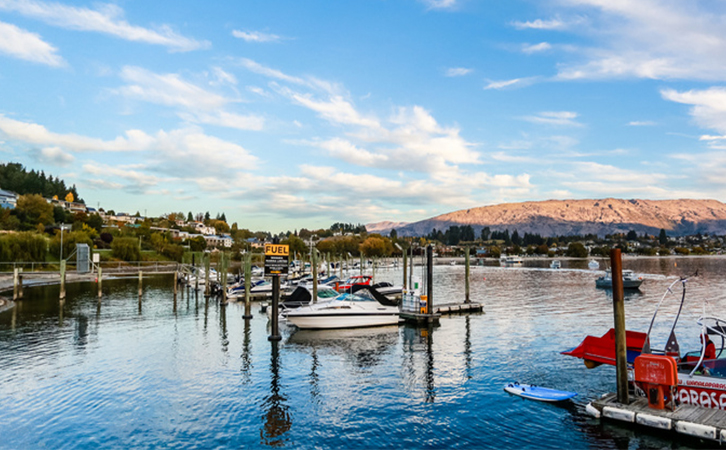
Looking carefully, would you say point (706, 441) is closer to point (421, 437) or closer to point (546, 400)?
point (546, 400)

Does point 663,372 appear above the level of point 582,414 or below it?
above

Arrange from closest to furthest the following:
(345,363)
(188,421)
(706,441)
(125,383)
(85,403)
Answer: (706,441) → (188,421) → (85,403) → (125,383) → (345,363)

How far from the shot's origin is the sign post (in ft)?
89.0

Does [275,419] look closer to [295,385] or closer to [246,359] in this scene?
[295,385]

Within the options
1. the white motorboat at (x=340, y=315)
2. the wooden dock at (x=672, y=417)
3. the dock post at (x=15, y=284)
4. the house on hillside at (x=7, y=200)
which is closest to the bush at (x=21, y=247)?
the dock post at (x=15, y=284)

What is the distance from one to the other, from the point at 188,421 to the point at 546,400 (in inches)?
531

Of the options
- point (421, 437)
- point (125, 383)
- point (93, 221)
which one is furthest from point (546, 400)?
point (93, 221)

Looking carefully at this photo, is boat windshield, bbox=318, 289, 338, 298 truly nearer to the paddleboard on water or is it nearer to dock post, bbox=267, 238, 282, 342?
dock post, bbox=267, 238, 282, 342

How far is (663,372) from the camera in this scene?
14047 mm

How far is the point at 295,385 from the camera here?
1973 centimetres

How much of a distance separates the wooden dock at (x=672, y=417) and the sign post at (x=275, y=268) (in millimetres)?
17846

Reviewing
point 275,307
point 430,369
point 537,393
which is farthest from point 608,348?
point 275,307

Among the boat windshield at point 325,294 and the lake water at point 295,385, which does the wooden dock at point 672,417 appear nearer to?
the lake water at point 295,385

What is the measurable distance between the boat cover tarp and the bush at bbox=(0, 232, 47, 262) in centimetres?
8822
